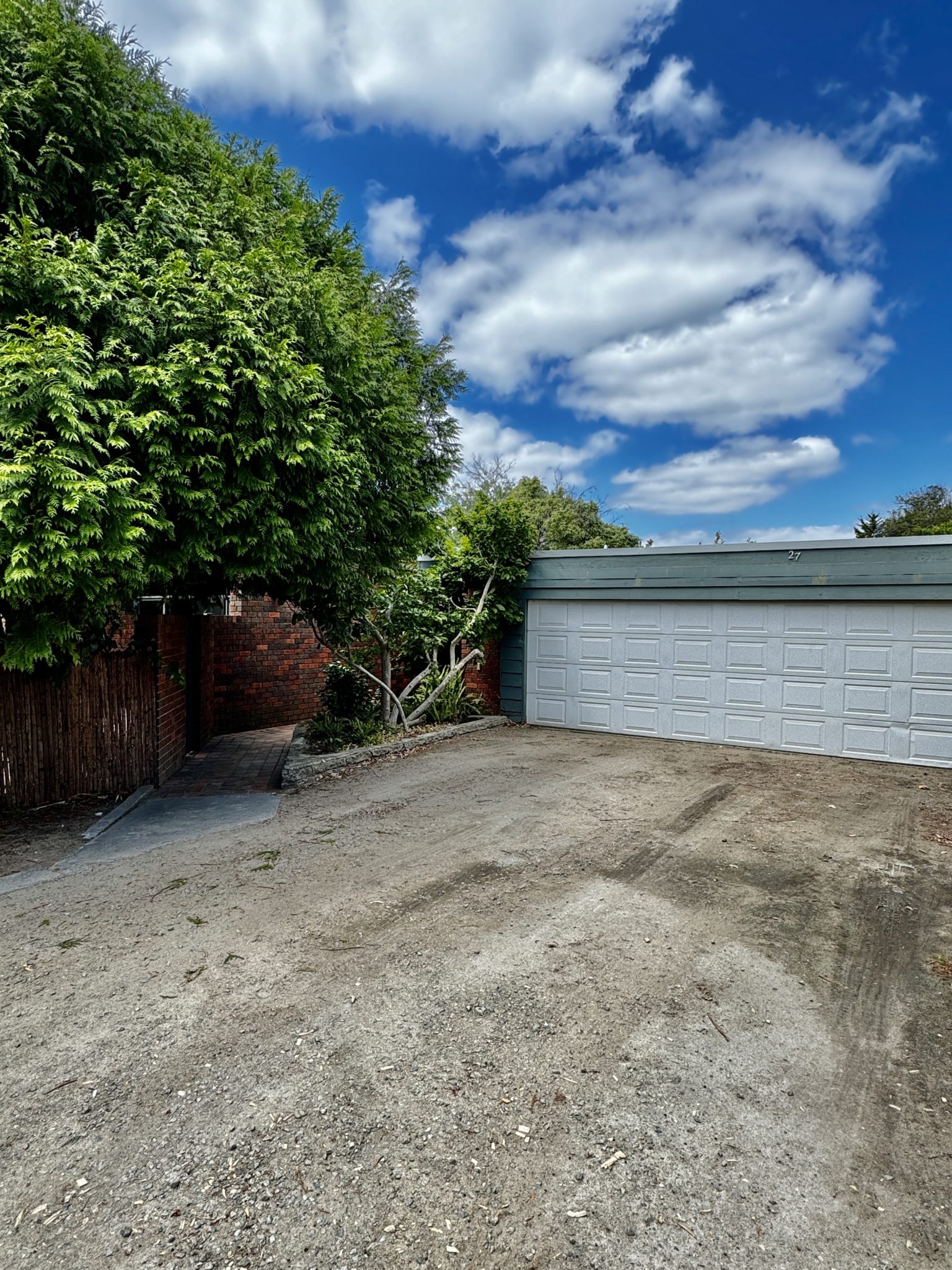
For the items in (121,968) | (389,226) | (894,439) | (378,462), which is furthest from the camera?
(894,439)

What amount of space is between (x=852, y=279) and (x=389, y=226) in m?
8.56

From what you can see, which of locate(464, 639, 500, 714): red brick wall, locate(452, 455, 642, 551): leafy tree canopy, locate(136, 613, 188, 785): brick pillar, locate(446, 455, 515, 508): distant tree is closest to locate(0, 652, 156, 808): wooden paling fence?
locate(136, 613, 188, 785): brick pillar

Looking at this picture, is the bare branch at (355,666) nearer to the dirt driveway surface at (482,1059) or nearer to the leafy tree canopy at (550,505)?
the dirt driveway surface at (482,1059)

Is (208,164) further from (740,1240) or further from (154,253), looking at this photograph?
(740,1240)

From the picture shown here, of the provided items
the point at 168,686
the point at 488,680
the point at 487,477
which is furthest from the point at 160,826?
the point at 487,477

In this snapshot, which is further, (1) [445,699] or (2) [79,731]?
(1) [445,699]

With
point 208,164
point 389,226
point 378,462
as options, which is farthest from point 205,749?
point 389,226

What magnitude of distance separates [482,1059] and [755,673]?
7.29 meters

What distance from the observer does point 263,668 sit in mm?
10336

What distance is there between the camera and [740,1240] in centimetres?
165

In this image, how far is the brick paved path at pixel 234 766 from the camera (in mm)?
6699

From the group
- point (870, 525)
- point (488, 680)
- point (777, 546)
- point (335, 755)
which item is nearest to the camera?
point (335, 755)

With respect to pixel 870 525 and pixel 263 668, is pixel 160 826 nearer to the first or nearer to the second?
pixel 263 668

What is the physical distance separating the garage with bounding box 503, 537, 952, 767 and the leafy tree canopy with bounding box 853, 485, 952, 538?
22.4 meters
